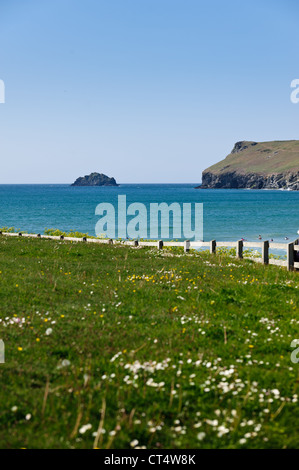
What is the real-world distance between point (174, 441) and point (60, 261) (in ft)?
50.2

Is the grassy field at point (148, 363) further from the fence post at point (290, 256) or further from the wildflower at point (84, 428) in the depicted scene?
the fence post at point (290, 256)

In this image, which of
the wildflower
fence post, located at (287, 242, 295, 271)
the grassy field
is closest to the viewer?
the wildflower

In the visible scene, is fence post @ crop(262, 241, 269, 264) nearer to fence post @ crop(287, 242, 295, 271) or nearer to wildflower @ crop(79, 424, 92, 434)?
fence post @ crop(287, 242, 295, 271)

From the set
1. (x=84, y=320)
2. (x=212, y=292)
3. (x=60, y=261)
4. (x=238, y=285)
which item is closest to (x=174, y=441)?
(x=84, y=320)

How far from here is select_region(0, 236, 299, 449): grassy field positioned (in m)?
6.27

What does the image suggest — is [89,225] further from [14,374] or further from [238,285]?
[14,374]

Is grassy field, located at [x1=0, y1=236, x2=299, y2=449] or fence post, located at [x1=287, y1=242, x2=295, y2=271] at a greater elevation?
fence post, located at [x1=287, y1=242, x2=295, y2=271]

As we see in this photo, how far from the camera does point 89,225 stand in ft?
289

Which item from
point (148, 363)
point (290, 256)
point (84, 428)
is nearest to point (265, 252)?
point (290, 256)

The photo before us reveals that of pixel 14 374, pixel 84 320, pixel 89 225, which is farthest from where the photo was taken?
pixel 89 225

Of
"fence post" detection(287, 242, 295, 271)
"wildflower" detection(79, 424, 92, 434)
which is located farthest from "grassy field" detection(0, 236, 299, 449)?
"fence post" detection(287, 242, 295, 271)

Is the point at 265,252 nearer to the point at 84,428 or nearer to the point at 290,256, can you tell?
the point at 290,256

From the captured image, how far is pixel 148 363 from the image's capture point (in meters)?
8.35

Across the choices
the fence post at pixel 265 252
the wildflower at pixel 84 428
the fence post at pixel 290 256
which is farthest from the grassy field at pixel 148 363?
the fence post at pixel 265 252
